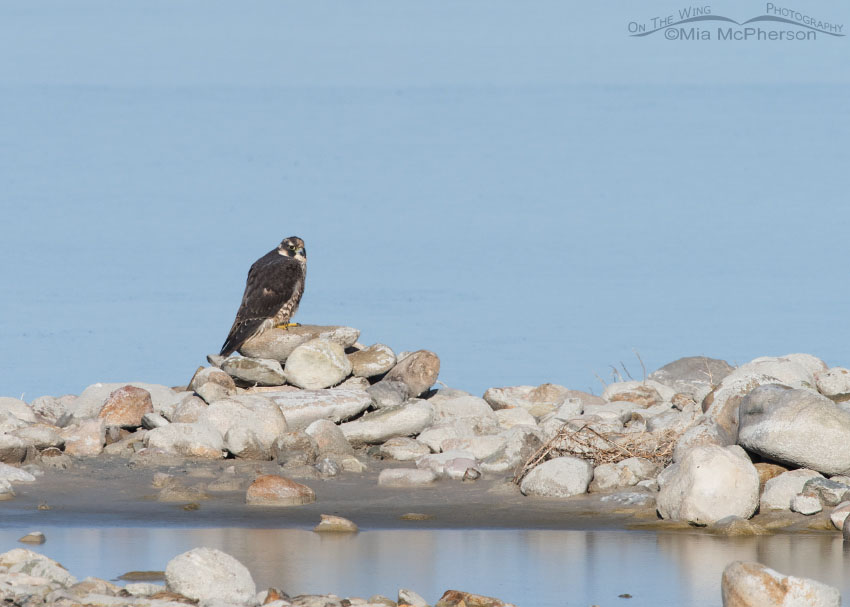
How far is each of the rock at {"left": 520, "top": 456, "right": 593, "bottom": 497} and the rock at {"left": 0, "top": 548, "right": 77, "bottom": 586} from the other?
6008 mm

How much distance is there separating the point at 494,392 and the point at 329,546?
30.5 feet

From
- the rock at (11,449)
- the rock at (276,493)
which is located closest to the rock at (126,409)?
the rock at (11,449)

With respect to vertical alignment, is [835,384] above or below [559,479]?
above

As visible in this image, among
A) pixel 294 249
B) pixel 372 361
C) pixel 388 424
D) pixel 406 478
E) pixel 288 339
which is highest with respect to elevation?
pixel 294 249

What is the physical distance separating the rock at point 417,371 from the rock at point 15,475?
18.8 ft

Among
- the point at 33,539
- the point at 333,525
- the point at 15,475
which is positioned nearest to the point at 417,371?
the point at 15,475

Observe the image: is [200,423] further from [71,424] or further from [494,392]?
[494,392]

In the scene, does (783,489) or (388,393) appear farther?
(388,393)

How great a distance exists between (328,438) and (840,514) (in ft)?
22.1

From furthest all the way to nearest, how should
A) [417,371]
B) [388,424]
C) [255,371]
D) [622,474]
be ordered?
[417,371] < [255,371] < [388,424] < [622,474]

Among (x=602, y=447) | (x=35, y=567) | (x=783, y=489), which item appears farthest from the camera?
(x=602, y=447)

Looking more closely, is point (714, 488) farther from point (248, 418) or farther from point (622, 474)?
point (248, 418)

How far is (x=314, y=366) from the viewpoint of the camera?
63.4 ft

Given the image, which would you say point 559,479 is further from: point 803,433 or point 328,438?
point 328,438
